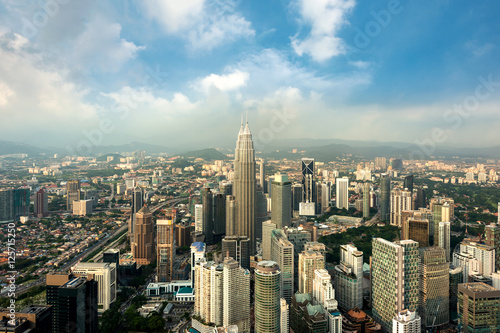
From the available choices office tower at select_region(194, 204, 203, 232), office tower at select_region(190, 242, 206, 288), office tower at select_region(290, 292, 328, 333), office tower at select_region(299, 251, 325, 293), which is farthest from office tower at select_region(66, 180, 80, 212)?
office tower at select_region(290, 292, 328, 333)

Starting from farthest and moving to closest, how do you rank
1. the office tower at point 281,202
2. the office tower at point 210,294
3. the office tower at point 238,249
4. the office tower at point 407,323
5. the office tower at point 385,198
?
the office tower at point 385,198
the office tower at point 281,202
the office tower at point 238,249
the office tower at point 210,294
the office tower at point 407,323

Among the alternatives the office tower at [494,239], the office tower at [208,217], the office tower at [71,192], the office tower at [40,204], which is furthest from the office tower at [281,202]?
the office tower at [71,192]

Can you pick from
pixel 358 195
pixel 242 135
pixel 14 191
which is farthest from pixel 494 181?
pixel 14 191

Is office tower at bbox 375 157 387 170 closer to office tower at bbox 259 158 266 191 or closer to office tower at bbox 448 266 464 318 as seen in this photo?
office tower at bbox 259 158 266 191

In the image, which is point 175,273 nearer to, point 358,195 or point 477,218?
point 477,218

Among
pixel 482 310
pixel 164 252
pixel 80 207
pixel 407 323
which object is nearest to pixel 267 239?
pixel 164 252

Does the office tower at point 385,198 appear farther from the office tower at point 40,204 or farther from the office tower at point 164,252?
the office tower at point 40,204

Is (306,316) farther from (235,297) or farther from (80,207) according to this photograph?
(80,207)
